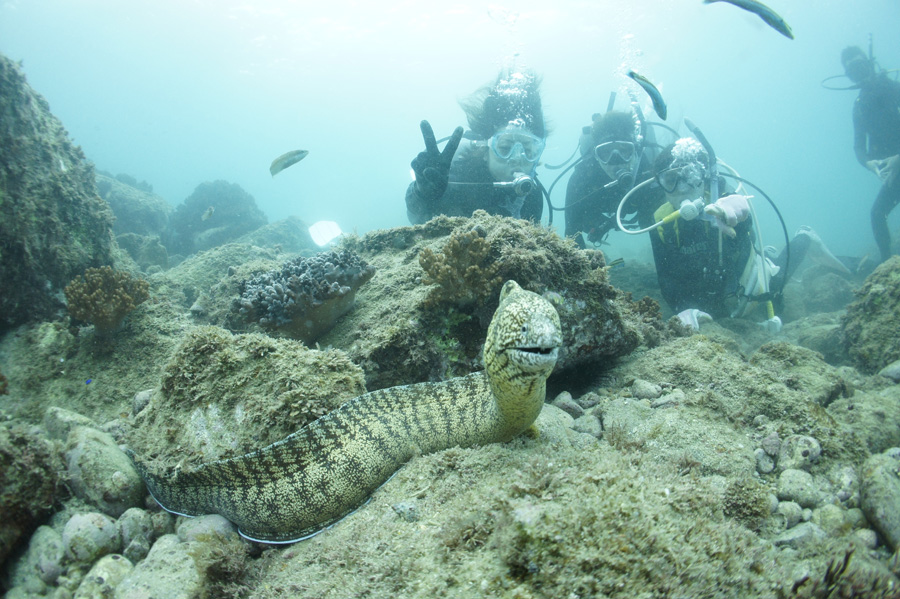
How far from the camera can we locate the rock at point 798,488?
6.64ft

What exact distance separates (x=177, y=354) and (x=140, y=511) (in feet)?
3.32

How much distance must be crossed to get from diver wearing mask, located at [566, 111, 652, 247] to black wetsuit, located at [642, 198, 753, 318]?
5.32 feet

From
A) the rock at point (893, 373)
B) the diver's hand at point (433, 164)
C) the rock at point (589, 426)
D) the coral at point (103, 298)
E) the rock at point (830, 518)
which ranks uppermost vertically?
the diver's hand at point (433, 164)

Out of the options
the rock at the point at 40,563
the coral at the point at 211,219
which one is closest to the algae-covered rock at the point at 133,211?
the coral at the point at 211,219

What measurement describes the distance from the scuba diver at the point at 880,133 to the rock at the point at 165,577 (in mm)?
19896

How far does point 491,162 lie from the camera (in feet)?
27.8

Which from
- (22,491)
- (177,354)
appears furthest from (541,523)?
(22,491)

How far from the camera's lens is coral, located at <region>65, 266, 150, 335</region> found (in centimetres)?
414

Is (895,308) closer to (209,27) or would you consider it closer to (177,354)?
(177,354)

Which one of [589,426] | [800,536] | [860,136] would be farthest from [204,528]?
[860,136]

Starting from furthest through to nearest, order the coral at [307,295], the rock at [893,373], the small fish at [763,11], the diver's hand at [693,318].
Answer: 1. the diver's hand at [693,318]
2. the small fish at [763,11]
3. the rock at [893,373]
4. the coral at [307,295]

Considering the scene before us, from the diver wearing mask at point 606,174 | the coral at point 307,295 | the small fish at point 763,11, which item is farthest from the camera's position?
the diver wearing mask at point 606,174

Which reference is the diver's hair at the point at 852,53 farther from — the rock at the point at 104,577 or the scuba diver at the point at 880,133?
the rock at the point at 104,577

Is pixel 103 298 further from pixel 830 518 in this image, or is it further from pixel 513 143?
pixel 513 143
